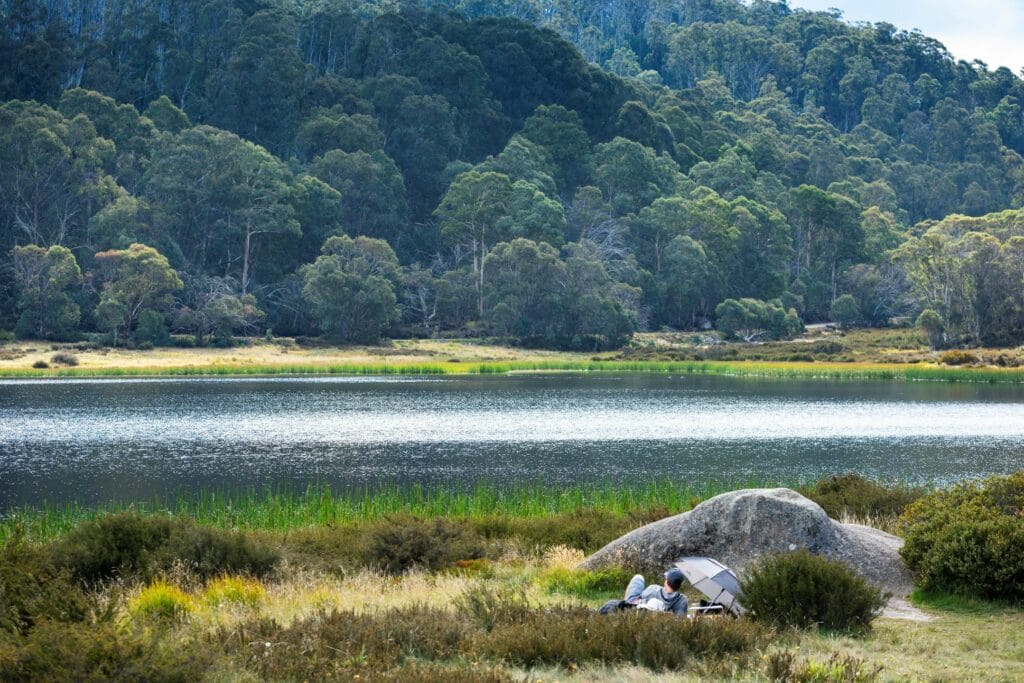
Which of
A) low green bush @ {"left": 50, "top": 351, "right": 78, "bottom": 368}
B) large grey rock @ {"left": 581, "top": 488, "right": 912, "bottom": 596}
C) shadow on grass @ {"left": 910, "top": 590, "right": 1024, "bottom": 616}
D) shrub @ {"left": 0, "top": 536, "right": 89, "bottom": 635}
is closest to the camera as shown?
shrub @ {"left": 0, "top": 536, "right": 89, "bottom": 635}

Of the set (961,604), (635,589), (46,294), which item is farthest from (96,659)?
(46,294)

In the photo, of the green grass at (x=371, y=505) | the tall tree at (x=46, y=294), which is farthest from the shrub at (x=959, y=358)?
the tall tree at (x=46, y=294)

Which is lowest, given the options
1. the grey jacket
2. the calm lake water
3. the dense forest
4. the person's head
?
the calm lake water

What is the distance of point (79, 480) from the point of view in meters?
31.3

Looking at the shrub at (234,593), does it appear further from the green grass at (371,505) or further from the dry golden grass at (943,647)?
the green grass at (371,505)

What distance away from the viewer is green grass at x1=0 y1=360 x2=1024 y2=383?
79.7 meters

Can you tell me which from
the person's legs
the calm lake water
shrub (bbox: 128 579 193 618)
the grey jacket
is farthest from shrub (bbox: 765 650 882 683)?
the calm lake water

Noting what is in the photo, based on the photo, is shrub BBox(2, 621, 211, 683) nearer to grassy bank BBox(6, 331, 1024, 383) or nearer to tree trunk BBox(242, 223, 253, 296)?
grassy bank BBox(6, 331, 1024, 383)

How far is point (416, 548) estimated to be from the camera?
53.3 ft

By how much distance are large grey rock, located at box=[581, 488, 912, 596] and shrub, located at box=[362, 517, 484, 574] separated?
263 cm

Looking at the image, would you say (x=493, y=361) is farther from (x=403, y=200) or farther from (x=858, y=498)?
(x=858, y=498)

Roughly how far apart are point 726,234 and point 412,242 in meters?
38.2

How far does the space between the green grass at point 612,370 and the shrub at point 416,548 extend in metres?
64.9

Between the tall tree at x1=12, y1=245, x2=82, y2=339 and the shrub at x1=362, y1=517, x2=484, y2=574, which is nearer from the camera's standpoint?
the shrub at x1=362, y1=517, x2=484, y2=574
